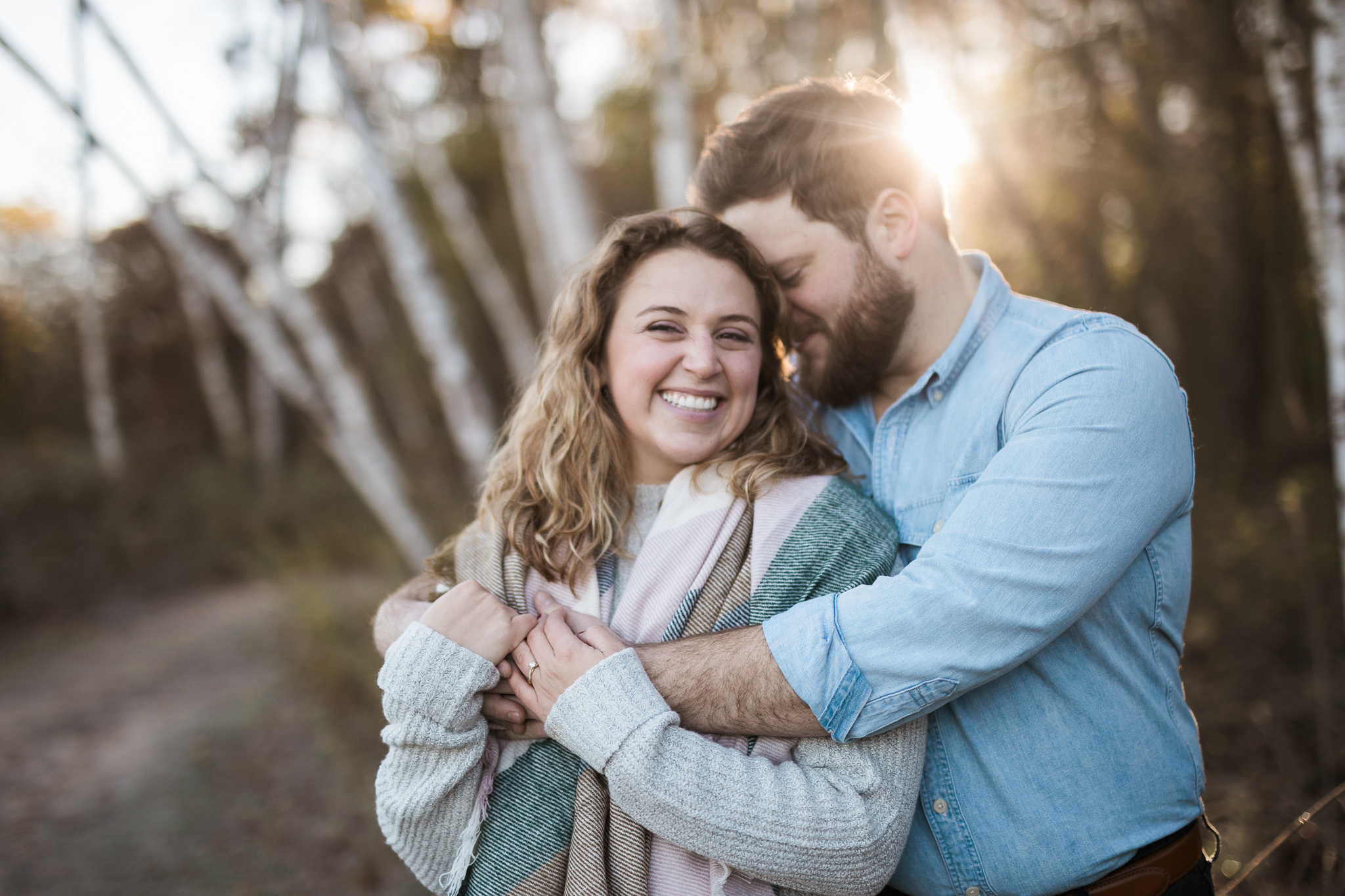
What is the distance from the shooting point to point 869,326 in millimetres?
1854

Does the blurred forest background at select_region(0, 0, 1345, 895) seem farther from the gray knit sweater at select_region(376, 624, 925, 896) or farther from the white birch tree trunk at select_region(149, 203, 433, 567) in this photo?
the gray knit sweater at select_region(376, 624, 925, 896)

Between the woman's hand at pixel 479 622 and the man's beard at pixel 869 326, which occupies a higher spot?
the man's beard at pixel 869 326

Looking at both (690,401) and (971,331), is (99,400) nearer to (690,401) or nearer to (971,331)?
(690,401)

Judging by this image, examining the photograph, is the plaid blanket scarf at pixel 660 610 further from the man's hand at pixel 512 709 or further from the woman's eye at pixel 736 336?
the woman's eye at pixel 736 336

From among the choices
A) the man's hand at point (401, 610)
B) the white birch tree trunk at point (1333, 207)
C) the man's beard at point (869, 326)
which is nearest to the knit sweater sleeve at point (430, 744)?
the man's hand at point (401, 610)

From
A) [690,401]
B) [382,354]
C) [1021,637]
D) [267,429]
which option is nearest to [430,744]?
[690,401]

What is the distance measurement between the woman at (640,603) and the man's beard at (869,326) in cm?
17

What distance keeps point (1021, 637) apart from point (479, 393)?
4427mm

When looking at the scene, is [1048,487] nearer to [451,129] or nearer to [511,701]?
[511,701]

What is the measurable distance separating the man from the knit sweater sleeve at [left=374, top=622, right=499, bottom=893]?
0.10 m

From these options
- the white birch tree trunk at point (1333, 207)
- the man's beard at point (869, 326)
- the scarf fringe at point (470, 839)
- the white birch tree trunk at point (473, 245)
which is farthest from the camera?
the white birch tree trunk at point (473, 245)

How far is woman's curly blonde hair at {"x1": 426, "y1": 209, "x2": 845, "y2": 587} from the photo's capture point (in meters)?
1.79

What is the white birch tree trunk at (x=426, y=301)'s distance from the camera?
16.3ft

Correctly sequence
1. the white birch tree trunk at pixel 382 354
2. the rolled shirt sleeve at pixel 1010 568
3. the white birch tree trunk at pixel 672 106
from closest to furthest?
the rolled shirt sleeve at pixel 1010 568, the white birch tree trunk at pixel 672 106, the white birch tree trunk at pixel 382 354
